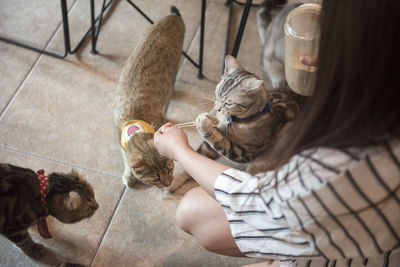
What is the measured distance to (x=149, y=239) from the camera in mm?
1605

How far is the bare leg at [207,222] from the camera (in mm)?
1222

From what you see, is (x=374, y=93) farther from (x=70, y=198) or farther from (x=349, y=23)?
(x=70, y=198)

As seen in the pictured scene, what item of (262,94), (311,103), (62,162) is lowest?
(62,162)

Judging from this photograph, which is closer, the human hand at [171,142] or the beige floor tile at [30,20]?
the human hand at [171,142]

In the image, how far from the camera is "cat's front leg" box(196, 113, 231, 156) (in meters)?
1.38

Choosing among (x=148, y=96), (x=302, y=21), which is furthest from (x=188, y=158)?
(x=302, y=21)

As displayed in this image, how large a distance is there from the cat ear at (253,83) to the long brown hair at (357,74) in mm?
539

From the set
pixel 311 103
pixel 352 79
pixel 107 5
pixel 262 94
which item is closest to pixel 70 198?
pixel 262 94

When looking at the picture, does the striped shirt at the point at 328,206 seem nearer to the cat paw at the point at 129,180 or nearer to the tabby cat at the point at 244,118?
the tabby cat at the point at 244,118

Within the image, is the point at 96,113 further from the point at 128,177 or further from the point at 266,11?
the point at 266,11

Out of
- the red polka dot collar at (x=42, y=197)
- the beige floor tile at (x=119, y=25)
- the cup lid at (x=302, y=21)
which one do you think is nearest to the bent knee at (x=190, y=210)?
the red polka dot collar at (x=42, y=197)

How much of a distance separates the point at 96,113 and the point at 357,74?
150cm

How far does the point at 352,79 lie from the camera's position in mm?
693

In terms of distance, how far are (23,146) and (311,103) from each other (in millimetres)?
1492
